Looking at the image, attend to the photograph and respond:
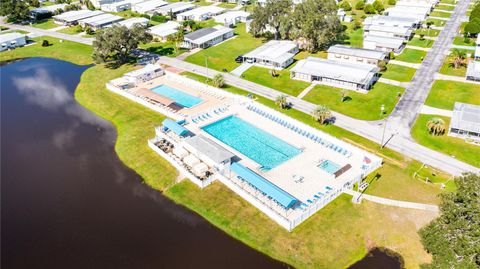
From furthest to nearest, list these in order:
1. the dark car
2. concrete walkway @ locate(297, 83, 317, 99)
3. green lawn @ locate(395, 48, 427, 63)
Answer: the dark car, green lawn @ locate(395, 48, 427, 63), concrete walkway @ locate(297, 83, 317, 99)

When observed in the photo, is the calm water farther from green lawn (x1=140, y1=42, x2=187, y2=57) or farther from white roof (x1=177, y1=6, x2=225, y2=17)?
white roof (x1=177, y1=6, x2=225, y2=17)

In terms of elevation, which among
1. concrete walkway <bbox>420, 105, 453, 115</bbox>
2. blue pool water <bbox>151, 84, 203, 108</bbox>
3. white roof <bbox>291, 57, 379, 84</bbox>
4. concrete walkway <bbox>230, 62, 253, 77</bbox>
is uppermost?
white roof <bbox>291, 57, 379, 84</bbox>

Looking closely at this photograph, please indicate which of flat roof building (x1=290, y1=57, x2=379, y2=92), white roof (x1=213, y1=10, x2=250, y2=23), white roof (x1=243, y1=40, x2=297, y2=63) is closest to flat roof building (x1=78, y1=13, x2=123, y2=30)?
white roof (x1=213, y1=10, x2=250, y2=23)

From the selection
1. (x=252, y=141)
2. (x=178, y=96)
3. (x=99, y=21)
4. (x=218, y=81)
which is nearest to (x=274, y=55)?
(x=218, y=81)

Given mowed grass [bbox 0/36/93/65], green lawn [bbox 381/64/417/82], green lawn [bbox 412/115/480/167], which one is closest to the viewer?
green lawn [bbox 412/115/480/167]

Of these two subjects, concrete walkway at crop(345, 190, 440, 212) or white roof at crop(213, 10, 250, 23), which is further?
white roof at crop(213, 10, 250, 23)

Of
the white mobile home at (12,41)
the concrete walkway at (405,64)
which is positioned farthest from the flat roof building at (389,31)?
the white mobile home at (12,41)

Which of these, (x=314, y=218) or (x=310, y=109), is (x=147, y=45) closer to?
(x=310, y=109)

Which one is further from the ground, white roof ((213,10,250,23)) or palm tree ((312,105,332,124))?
white roof ((213,10,250,23))
